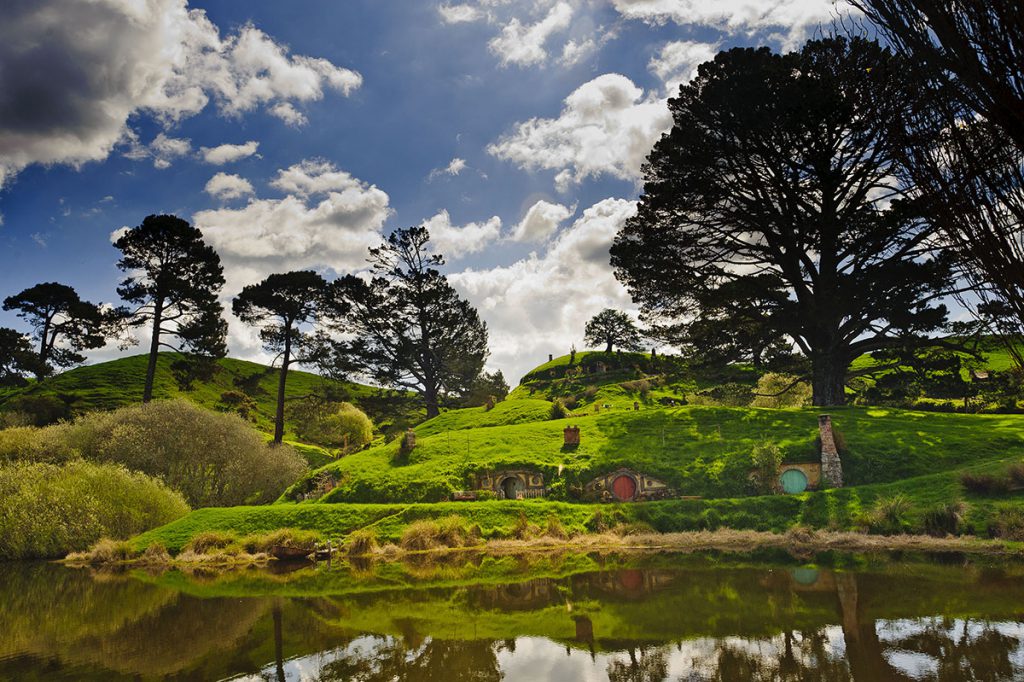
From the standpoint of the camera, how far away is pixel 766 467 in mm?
33000

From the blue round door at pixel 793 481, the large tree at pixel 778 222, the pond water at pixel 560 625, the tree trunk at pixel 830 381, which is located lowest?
the pond water at pixel 560 625

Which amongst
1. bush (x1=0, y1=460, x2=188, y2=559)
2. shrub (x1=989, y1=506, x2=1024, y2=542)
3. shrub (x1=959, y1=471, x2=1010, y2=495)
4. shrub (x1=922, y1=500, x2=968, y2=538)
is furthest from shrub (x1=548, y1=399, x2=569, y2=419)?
shrub (x1=989, y1=506, x2=1024, y2=542)

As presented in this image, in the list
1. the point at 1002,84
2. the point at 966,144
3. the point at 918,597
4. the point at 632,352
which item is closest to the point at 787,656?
the point at 918,597

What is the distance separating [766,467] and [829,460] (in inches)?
128

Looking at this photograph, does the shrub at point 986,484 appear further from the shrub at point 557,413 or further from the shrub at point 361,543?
the shrub at point 557,413

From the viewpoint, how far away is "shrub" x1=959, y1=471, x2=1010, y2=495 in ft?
83.3

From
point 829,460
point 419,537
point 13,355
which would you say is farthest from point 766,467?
point 13,355

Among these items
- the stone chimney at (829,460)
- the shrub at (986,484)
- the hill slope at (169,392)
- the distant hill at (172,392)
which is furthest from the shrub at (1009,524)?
the hill slope at (169,392)

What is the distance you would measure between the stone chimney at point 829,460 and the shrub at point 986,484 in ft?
20.1

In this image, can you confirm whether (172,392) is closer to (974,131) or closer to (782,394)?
(782,394)

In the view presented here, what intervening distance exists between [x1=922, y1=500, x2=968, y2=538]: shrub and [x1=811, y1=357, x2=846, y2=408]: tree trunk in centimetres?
1793

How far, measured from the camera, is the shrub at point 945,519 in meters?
23.6

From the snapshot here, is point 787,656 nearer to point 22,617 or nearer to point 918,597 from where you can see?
point 918,597

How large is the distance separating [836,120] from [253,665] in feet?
124
